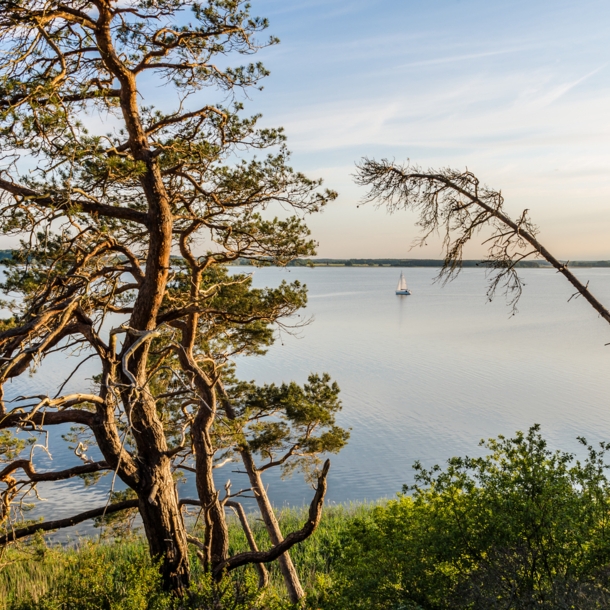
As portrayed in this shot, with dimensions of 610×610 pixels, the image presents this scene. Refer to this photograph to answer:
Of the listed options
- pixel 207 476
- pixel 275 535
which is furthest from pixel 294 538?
pixel 275 535

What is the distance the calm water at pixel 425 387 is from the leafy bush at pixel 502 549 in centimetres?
563

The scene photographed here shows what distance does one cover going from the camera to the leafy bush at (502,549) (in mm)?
4777

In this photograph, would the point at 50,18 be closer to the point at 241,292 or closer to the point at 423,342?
the point at 241,292

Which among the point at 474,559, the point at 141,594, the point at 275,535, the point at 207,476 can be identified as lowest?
the point at 275,535

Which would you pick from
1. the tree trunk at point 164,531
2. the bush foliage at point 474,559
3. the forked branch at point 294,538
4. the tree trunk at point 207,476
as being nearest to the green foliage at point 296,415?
the tree trunk at point 207,476

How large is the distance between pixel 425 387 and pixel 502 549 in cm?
1956

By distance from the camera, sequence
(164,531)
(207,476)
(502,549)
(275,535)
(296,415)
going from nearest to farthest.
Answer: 1. (502,549)
2. (164,531)
3. (207,476)
4. (296,415)
5. (275,535)

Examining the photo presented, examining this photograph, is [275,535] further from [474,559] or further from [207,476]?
[474,559]

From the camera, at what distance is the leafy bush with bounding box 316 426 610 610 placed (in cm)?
478

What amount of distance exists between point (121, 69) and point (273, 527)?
25.1 feet

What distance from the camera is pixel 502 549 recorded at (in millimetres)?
5113

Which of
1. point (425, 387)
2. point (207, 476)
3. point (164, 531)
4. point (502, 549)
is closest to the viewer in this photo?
point (502, 549)

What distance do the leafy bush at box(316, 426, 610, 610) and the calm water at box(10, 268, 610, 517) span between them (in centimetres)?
563

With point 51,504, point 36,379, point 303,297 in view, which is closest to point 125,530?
point 51,504
